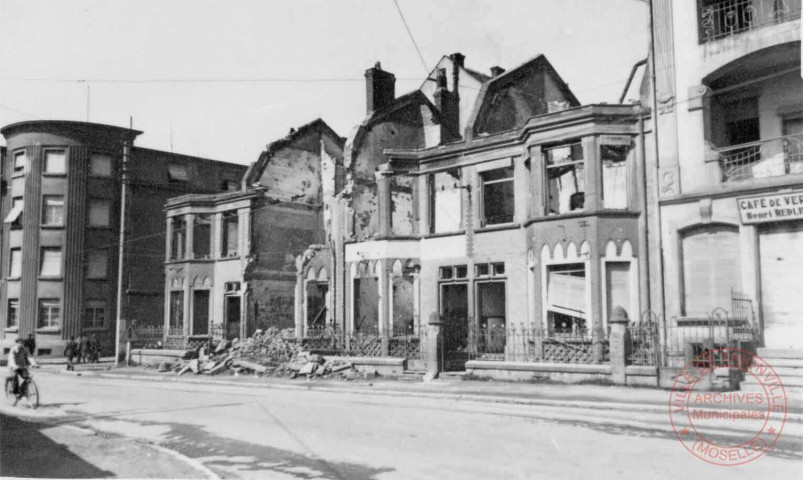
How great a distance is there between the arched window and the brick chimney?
16446 millimetres

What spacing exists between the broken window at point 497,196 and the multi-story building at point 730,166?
6.47 meters

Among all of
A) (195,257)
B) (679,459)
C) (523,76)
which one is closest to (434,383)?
(679,459)

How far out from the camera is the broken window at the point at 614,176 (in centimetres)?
2148

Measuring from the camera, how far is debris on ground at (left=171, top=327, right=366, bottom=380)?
24152mm

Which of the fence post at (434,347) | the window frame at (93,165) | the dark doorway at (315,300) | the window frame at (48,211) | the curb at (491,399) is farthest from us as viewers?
the window frame at (93,165)

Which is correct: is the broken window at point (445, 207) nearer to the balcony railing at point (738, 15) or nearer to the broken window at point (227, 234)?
the balcony railing at point (738, 15)

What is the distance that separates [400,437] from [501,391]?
7.02 meters

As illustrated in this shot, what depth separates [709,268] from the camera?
19.4 metres

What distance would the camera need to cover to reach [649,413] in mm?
13375

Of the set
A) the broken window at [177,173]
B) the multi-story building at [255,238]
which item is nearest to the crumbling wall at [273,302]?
the multi-story building at [255,238]

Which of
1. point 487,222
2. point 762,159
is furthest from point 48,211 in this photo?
point 762,159

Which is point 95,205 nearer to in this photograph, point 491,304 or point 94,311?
point 94,311

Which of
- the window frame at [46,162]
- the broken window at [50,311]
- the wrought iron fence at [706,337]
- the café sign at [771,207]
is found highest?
the window frame at [46,162]

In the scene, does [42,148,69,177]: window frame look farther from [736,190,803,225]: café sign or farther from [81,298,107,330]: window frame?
[736,190,803,225]: café sign
